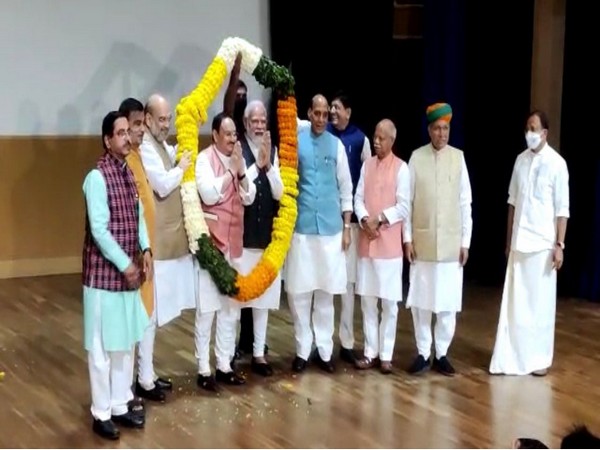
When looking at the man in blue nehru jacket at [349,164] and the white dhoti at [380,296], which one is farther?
the man in blue nehru jacket at [349,164]

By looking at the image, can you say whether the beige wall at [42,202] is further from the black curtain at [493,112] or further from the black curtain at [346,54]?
the black curtain at [493,112]

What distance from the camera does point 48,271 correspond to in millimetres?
7840

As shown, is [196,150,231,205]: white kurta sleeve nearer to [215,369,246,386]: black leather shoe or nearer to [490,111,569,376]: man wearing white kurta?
[215,369,246,386]: black leather shoe

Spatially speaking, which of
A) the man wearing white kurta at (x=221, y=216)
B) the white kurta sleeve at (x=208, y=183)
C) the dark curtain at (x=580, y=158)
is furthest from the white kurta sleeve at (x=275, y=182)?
the dark curtain at (x=580, y=158)

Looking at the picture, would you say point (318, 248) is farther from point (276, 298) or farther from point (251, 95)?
point (251, 95)

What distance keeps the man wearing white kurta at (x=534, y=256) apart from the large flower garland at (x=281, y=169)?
46.0 inches

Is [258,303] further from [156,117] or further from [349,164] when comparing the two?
[156,117]

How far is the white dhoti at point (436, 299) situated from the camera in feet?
15.9

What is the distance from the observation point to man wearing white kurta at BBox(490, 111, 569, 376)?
190 inches

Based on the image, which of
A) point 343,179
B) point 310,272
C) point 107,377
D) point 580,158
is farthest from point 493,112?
point 107,377

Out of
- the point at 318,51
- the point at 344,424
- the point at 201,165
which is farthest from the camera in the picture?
the point at 318,51

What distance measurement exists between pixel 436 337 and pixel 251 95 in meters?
3.78

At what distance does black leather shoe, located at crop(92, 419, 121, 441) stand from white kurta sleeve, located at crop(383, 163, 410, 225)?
5.61ft

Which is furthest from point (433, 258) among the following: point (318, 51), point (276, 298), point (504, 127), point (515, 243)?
point (318, 51)
